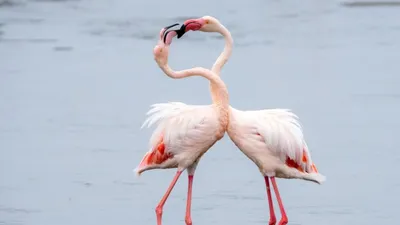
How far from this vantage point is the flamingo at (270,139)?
28.6 feet

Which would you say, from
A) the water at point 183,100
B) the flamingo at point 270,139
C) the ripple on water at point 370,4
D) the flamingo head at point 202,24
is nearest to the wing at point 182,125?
the flamingo at point 270,139

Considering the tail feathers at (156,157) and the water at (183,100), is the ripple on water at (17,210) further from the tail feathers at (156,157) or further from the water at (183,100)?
the tail feathers at (156,157)

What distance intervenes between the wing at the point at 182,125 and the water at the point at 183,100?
2.33ft

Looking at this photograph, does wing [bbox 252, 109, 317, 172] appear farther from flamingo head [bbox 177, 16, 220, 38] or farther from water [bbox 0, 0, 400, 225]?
flamingo head [bbox 177, 16, 220, 38]

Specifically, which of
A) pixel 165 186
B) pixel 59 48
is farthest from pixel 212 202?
pixel 59 48

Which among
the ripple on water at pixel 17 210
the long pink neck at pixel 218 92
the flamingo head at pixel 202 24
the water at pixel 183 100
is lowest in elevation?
the water at pixel 183 100

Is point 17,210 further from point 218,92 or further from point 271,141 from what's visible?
point 271,141

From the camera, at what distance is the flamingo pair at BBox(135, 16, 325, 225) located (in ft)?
28.5

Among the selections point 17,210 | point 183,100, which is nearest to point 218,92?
point 17,210

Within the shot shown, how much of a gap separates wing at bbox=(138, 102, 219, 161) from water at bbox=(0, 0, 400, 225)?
28.0 inches

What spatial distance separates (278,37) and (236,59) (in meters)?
1.73

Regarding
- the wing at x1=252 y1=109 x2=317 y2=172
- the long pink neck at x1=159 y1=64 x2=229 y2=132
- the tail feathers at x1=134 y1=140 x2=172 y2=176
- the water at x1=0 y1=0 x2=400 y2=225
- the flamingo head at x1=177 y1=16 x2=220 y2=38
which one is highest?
the flamingo head at x1=177 y1=16 x2=220 y2=38

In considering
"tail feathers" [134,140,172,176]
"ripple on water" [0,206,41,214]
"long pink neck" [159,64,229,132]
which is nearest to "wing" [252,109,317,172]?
"long pink neck" [159,64,229,132]

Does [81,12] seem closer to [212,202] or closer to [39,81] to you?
[39,81]
